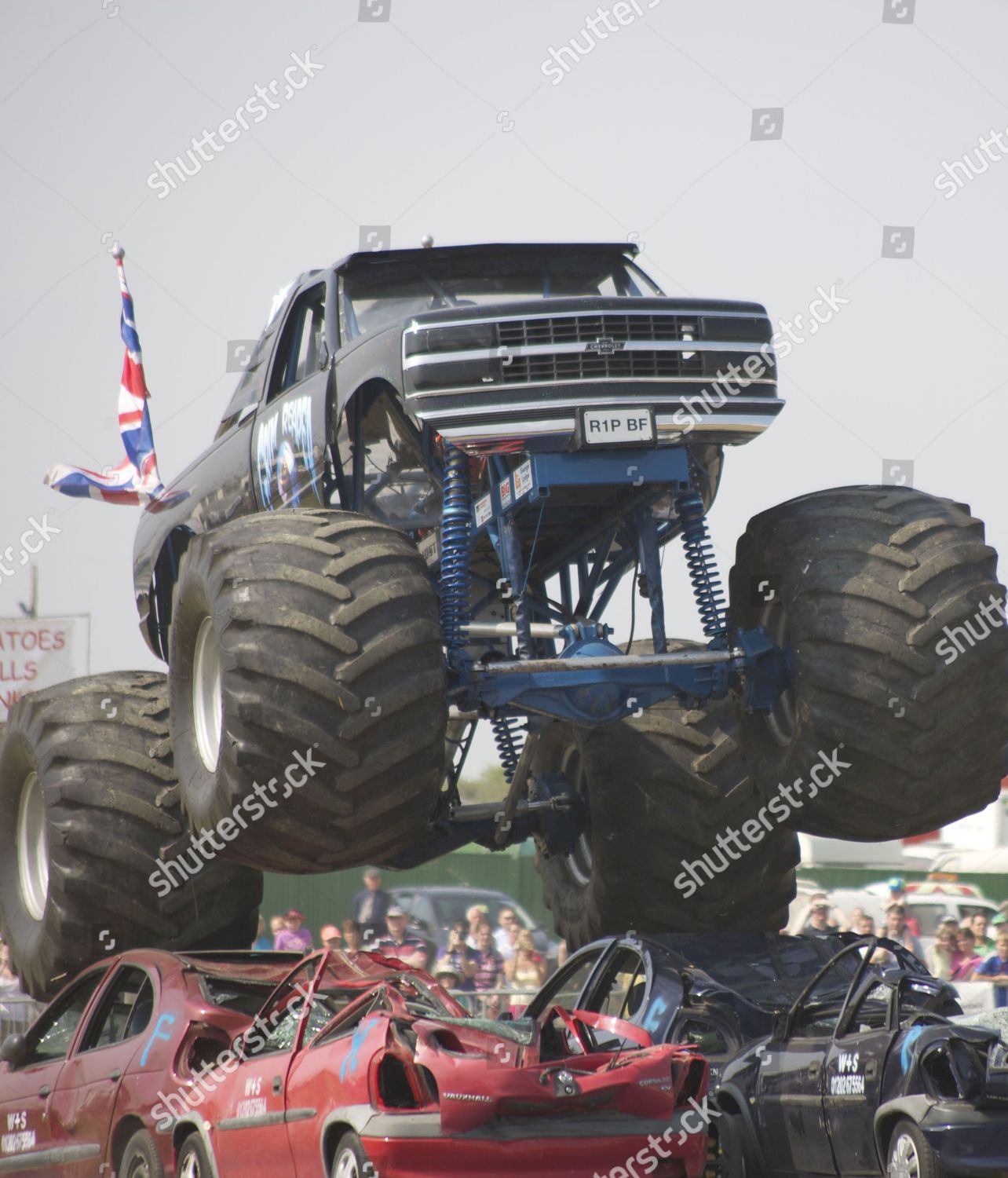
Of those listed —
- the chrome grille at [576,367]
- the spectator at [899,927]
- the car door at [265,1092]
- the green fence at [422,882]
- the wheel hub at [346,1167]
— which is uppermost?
the chrome grille at [576,367]

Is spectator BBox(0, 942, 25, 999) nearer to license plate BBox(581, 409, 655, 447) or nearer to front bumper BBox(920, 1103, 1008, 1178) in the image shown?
license plate BBox(581, 409, 655, 447)

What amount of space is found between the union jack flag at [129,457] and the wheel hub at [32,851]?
15.7ft

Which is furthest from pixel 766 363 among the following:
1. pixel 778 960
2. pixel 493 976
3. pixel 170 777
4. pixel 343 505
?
pixel 493 976

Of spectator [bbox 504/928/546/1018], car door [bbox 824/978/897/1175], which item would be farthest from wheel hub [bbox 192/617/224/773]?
spectator [bbox 504/928/546/1018]

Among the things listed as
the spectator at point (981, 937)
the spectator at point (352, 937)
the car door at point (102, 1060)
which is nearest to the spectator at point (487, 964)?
the spectator at point (352, 937)

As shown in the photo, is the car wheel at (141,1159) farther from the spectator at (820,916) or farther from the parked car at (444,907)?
the parked car at (444,907)

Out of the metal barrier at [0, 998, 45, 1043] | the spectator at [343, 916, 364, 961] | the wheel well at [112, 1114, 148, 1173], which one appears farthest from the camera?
the spectator at [343, 916, 364, 961]

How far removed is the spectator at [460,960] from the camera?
15.1 m

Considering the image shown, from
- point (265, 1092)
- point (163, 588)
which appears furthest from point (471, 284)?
point (265, 1092)

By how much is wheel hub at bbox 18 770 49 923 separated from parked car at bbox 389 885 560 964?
7.93 metres

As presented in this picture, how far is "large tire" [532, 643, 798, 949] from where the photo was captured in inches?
444

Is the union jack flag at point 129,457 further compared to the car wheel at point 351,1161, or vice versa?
the union jack flag at point 129,457

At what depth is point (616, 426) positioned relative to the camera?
328 inches

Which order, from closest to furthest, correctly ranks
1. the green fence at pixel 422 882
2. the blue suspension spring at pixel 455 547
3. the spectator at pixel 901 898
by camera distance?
the blue suspension spring at pixel 455 547 < the spectator at pixel 901 898 < the green fence at pixel 422 882
